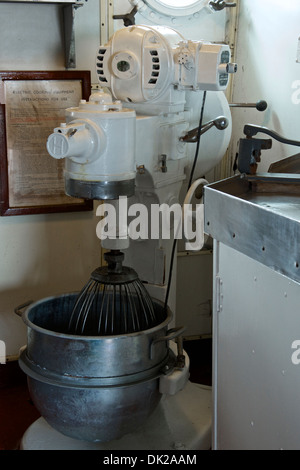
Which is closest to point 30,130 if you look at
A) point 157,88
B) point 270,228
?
point 157,88

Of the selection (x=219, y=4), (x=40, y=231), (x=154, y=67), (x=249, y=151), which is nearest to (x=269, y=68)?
(x=219, y=4)

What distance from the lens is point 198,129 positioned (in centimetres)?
195

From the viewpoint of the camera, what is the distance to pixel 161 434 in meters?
2.03

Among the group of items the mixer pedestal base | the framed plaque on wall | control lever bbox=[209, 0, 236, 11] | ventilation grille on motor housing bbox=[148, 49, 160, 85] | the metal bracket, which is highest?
control lever bbox=[209, 0, 236, 11]

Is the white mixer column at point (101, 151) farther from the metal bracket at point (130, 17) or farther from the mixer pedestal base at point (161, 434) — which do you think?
the mixer pedestal base at point (161, 434)

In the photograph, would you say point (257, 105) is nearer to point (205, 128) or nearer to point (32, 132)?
point (205, 128)

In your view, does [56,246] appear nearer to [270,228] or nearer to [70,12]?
[70,12]

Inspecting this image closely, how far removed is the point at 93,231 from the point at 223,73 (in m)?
0.95

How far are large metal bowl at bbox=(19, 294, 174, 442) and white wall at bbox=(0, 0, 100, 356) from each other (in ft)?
2.01

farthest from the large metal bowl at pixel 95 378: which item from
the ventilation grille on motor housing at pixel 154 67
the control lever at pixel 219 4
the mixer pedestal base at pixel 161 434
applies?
the control lever at pixel 219 4

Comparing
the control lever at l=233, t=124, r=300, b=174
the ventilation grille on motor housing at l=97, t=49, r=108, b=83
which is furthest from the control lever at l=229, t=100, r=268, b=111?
the control lever at l=233, t=124, r=300, b=174

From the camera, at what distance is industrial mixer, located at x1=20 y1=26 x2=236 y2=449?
68.1 inches

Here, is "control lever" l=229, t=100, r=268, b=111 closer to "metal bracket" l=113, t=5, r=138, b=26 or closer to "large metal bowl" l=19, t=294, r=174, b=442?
"metal bracket" l=113, t=5, r=138, b=26

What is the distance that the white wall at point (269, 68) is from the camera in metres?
2.16
